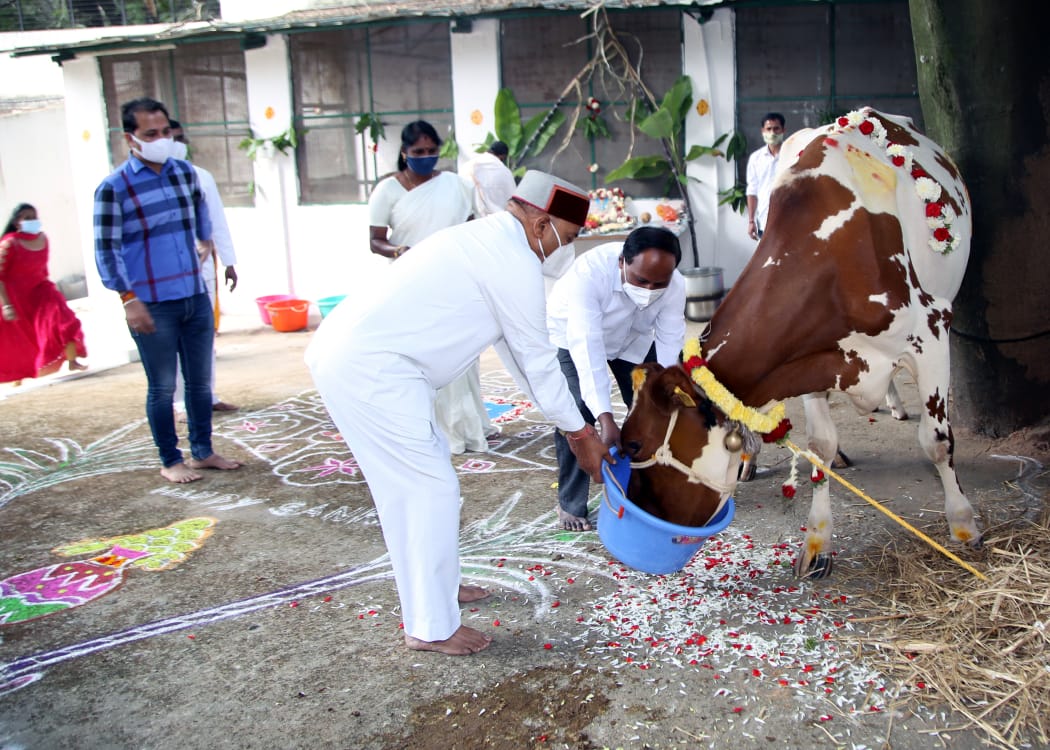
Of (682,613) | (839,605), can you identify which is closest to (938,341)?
(839,605)

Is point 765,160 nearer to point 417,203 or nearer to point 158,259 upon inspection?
point 417,203

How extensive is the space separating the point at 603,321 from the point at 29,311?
5.11m

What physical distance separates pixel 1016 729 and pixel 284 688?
7.26 ft

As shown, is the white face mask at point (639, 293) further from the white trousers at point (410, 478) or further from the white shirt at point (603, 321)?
the white trousers at point (410, 478)

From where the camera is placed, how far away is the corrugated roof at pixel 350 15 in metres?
9.17

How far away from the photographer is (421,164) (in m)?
5.34

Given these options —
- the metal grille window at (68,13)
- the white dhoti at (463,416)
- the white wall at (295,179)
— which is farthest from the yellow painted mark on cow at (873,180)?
the metal grille window at (68,13)

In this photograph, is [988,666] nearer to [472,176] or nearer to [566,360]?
[566,360]

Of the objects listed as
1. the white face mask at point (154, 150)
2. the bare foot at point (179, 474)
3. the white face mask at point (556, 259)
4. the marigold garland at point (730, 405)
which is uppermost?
the white face mask at point (154, 150)

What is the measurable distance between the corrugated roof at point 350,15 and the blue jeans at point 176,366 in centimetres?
534

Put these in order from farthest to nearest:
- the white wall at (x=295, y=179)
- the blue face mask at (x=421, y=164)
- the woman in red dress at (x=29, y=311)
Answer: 1. the white wall at (x=295, y=179)
2. the woman in red dress at (x=29, y=311)
3. the blue face mask at (x=421, y=164)

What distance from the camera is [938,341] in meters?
3.89

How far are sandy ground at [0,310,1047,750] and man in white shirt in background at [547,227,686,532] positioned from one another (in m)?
0.54

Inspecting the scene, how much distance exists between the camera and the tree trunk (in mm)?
4789
